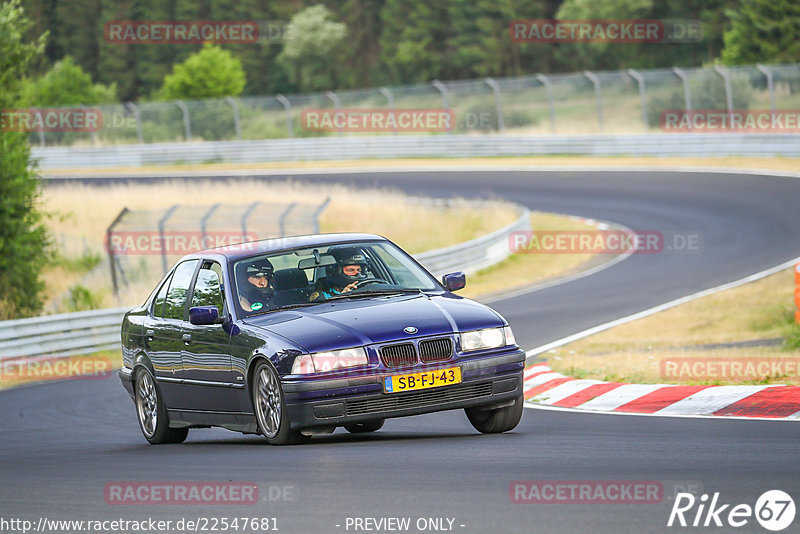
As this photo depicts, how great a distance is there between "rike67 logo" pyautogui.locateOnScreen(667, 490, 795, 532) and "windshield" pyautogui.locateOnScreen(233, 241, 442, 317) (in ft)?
12.7

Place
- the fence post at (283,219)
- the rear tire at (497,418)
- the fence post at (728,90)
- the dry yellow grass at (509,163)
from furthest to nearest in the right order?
the fence post at (728,90), the dry yellow grass at (509,163), the fence post at (283,219), the rear tire at (497,418)

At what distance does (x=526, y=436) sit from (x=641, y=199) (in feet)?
79.9

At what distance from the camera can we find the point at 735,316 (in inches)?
693

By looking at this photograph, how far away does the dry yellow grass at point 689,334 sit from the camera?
12672mm

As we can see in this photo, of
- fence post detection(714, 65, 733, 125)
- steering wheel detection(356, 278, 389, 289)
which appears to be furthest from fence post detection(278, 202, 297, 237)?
fence post detection(714, 65, 733, 125)

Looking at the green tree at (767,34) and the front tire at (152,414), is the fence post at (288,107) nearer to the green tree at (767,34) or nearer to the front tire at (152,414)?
the green tree at (767,34)

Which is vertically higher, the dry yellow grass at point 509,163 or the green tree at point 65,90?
the green tree at point 65,90

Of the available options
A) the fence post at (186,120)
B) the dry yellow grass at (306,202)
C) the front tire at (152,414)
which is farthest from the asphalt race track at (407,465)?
the fence post at (186,120)

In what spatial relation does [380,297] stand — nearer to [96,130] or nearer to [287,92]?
[96,130]

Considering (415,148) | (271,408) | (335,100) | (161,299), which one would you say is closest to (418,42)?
(335,100)

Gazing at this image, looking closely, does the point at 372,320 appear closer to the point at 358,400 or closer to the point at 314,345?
the point at 314,345

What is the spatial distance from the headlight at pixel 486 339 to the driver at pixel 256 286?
157 cm

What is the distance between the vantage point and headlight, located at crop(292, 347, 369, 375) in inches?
315

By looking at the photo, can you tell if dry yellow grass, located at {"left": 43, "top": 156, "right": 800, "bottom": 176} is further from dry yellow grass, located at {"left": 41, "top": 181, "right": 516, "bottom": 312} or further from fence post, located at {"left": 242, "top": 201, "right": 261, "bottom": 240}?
fence post, located at {"left": 242, "top": 201, "right": 261, "bottom": 240}
